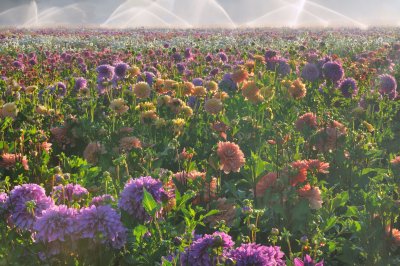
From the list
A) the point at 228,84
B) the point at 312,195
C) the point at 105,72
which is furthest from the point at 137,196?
the point at 105,72

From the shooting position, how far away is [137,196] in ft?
6.67

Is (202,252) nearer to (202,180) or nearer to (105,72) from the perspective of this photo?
(202,180)

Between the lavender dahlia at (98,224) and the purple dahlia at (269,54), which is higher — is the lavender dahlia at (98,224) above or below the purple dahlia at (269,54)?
below

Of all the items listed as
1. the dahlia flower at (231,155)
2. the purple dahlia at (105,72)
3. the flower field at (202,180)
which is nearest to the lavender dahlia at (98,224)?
the flower field at (202,180)

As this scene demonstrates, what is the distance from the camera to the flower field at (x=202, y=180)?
1889 mm

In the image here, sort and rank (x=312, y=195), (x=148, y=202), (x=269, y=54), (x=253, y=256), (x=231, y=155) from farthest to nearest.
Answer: (x=269, y=54) → (x=231, y=155) → (x=312, y=195) → (x=148, y=202) → (x=253, y=256)

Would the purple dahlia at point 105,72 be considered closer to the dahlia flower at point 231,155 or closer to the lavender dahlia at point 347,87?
the lavender dahlia at point 347,87

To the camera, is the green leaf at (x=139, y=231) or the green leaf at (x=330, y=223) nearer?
the green leaf at (x=139, y=231)

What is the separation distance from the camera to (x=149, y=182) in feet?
6.78

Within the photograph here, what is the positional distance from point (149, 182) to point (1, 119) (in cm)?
232

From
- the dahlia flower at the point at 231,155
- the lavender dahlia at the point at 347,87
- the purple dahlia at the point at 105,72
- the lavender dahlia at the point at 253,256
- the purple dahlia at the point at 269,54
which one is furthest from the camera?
the purple dahlia at the point at 269,54

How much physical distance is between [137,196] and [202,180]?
0.77 metres

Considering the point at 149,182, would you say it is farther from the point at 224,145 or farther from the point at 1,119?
the point at 1,119

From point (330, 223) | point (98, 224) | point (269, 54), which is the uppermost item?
point (269, 54)
